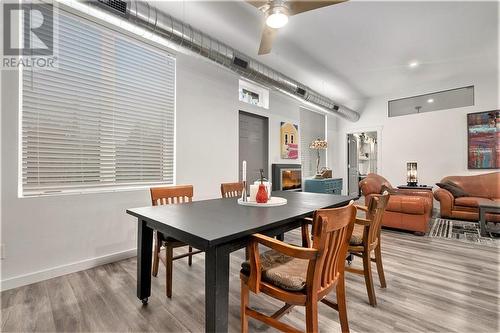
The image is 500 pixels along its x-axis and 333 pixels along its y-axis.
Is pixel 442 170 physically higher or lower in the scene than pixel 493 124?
lower

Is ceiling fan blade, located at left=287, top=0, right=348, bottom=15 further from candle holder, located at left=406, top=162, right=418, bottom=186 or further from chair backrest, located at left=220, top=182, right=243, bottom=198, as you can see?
candle holder, located at left=406, top=162, right=418, bottom=186

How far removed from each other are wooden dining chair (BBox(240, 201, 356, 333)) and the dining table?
0.16 meters

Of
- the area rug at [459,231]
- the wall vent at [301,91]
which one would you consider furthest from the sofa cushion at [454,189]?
the wall vent at [301,91]

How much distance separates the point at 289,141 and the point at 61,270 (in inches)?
181

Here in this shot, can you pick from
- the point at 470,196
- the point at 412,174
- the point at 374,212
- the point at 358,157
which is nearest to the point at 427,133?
the point at 412,174

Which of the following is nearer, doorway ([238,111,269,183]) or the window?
doorway ([238,111,269,183])

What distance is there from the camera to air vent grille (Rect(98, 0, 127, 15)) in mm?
1958

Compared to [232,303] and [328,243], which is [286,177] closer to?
[232,303]

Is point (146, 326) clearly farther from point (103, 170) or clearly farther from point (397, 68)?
point (397, 68)

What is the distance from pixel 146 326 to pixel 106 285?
32.6 inches

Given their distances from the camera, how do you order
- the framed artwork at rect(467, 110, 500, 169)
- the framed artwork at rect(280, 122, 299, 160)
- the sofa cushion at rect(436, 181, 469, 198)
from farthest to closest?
the framed artwork at rect(280, 122, 299, 160) → the framed artwork at rect(467, 110, 500, 169) → the sofa cushion at rect(436, 181, 469, 198)

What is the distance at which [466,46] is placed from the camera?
12.3ft

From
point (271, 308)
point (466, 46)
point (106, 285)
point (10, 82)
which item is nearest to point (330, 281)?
point (271, 308)

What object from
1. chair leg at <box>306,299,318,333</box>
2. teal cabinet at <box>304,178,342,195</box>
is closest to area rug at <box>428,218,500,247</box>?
teal cabinet at <box>304,178,342,195</box>
